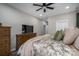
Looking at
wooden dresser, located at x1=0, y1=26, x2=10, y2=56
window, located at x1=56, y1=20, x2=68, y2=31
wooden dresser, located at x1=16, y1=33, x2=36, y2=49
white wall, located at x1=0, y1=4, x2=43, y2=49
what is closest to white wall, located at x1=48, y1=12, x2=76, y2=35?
window, located at x1=56, y1=20, x2=68, y2=31

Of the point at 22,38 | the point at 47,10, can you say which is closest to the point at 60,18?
the point at 47,10

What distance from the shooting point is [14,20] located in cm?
184

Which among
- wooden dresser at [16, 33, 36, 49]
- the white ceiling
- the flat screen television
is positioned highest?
the white ceiling

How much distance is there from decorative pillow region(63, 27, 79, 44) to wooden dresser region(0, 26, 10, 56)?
96 centimetres

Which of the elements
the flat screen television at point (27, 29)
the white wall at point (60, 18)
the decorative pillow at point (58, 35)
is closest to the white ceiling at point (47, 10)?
the white wall at point (60, 18)

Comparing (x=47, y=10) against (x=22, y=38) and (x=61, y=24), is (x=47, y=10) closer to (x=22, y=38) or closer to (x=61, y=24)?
(x=61, y=24)

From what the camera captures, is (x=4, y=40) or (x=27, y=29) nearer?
(x=4, y=40)

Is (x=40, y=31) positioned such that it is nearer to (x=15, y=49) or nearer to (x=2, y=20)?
(x=15, y=49)

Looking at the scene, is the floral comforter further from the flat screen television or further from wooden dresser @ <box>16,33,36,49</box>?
the flat screen television

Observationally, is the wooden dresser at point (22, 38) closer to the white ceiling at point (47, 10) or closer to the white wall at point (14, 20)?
the white wall at point (14, 20)

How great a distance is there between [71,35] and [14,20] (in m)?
0.99

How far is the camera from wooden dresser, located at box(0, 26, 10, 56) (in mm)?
A: 1787

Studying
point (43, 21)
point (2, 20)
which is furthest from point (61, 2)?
point (2, 20)

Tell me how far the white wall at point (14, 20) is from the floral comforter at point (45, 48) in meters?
0.15
